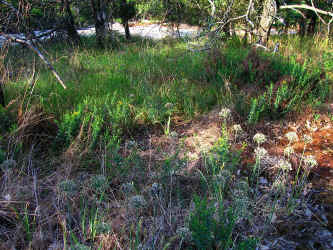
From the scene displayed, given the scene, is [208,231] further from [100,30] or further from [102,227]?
[100,30]

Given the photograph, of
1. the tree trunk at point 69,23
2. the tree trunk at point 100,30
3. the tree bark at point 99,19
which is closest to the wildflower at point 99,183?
the tree trunk at point 69,23

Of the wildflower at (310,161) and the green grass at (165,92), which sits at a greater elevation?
the green grass at (165,92)

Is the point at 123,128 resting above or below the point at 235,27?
below

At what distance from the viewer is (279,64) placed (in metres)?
4.57

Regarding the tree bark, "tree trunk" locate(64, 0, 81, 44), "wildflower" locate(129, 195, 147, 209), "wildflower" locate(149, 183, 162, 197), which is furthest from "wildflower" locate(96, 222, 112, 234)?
the tree bark

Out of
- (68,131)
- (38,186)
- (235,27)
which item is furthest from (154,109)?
(235,27)

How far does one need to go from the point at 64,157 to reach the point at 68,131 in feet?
0.99

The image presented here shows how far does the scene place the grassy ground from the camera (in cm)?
202

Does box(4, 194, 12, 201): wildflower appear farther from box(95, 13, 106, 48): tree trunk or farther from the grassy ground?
box(95, 13, 106, 48): tree trunk

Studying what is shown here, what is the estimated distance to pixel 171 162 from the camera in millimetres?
2746

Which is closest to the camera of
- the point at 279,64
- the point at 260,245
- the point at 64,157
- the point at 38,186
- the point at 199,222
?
the point at 199,222

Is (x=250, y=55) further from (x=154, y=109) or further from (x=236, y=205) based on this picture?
(x=236, y=205)

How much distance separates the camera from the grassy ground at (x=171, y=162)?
6.63 feet

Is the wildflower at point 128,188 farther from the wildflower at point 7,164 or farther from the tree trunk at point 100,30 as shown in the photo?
the tree trunk at point 100,30
